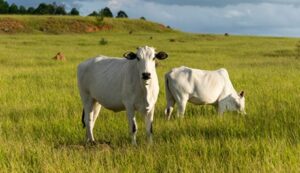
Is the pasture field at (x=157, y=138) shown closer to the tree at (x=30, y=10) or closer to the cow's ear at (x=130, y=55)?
the cow's ear at (x=130, y=55)

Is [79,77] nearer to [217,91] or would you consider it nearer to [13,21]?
[217,91]

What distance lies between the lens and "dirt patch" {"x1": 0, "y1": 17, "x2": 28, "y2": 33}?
7319 centimetres

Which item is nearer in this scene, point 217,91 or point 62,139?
point 62,139

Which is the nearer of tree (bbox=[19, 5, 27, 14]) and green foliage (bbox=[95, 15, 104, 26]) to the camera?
green foliage (bbox=[95, 15, 104, 26])

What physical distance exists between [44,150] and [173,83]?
4.37 meters

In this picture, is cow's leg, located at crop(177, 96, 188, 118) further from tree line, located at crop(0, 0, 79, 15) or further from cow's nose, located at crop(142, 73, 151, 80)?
tree line, located at crop(0, 0, 79, 15)

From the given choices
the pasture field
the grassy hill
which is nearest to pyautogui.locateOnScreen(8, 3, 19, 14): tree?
the grassy hill

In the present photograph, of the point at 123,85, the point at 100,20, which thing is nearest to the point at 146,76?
the point at 123,85

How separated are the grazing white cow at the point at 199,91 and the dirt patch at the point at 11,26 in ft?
215

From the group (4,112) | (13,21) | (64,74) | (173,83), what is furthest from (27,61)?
(13,21)

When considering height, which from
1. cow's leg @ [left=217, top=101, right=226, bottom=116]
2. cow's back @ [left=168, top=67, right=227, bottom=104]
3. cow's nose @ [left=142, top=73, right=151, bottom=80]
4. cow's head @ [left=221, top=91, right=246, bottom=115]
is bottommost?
cow's leg @ [left=217, top=101, right=226, bottom=116]

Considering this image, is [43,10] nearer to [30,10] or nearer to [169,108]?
[30,10]

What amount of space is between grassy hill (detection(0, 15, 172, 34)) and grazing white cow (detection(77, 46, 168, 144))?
66.6 meters

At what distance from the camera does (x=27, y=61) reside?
2756cm
